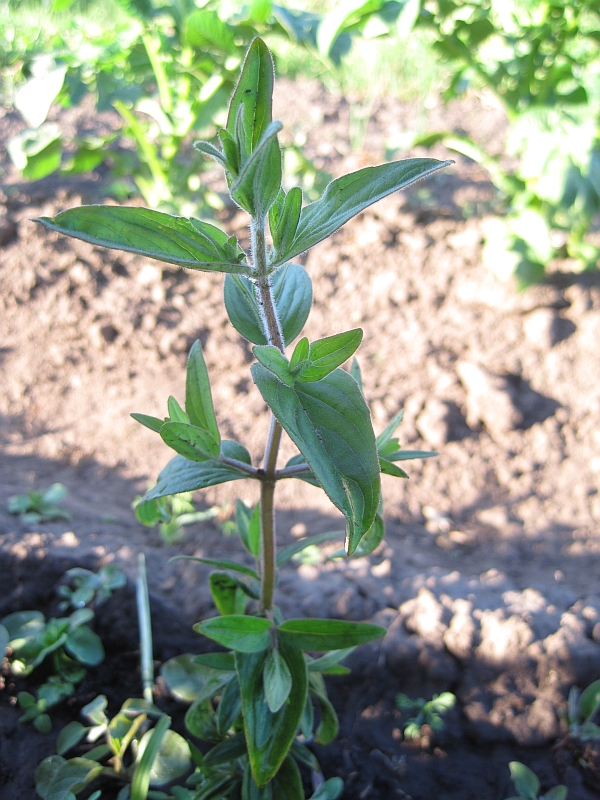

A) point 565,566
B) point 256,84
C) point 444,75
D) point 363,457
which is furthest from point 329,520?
point 444,75

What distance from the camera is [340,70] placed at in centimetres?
279

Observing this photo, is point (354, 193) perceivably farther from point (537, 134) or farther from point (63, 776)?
point (537, 134)

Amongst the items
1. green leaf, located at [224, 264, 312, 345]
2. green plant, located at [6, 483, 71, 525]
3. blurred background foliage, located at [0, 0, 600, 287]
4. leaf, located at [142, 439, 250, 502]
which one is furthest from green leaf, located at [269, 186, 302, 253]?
blurred background foliage, located at [0, 0, 600, 287]

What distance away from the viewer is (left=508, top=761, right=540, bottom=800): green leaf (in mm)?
1300

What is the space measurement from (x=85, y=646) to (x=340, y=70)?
2573mm

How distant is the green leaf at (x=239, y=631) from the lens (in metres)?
0.97

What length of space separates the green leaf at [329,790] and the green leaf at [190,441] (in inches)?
28.9

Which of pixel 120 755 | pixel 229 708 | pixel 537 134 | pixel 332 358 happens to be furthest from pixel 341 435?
pixel 537 134

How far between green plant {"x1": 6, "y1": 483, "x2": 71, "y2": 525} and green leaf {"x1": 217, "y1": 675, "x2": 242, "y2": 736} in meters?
0.98

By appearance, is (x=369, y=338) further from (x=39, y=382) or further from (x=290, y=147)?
(x=39, y=382)

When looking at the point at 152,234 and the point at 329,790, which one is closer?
the point at 152,234

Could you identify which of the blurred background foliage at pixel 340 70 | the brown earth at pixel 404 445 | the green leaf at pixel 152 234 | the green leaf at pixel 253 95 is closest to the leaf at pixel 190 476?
the green leaf at pixel 152 234

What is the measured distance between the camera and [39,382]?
8.77ft

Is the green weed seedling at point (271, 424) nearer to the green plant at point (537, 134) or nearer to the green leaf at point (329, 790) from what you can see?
the green leaf at point (329, 790)
